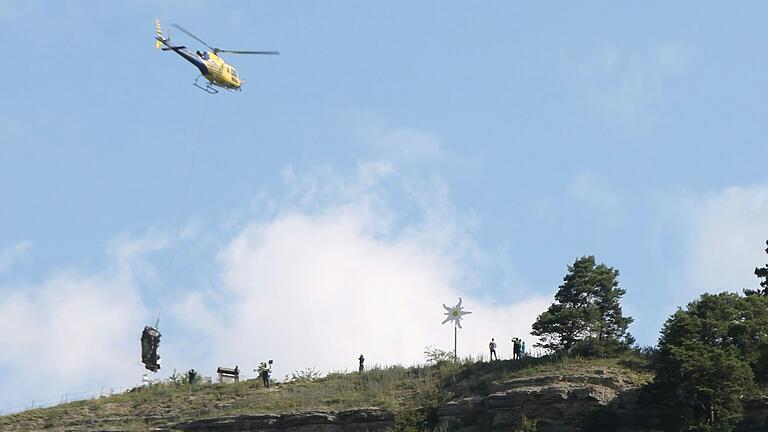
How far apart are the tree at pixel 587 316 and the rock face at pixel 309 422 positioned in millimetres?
9248

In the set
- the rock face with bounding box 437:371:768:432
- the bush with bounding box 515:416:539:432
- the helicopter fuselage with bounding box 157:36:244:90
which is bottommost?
the bush with bounding box 515:416:539:432

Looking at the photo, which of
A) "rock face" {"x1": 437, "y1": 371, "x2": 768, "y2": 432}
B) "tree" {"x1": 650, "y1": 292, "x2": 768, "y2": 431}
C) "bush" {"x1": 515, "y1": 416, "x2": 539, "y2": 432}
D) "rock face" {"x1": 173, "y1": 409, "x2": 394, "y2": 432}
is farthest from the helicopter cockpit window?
"tree" {"x1": 650, "y1": 292, "x2": 768, "y2": 431}

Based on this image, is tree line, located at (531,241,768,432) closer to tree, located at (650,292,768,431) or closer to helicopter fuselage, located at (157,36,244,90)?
tree, located at (650,292,768,431)

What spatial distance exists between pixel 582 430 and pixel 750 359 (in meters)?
8.22

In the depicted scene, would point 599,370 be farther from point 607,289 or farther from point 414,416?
point 414,416

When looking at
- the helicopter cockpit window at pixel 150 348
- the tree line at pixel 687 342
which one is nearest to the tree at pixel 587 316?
the tree line at pixel 687 342

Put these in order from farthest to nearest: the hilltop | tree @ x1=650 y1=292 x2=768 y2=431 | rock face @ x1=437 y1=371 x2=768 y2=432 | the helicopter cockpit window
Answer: the helicopter cockpit window
the hilltop
rock face @ x1=437 y1=371 x2=768 y2=432
tree @ x1=650 y1=292 x2=768 y2=431

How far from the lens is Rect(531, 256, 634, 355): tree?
7056 cm

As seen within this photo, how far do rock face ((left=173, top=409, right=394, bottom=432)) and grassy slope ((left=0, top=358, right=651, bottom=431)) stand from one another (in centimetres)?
92

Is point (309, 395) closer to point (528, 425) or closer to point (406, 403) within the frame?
point (406, 403)

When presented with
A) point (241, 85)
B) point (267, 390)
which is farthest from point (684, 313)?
point (241, 85)

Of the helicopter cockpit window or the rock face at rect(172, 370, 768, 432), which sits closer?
the rock face at rect(172, 370, 768, 432)

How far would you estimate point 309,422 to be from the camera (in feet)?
237

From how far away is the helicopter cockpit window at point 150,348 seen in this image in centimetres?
6912
